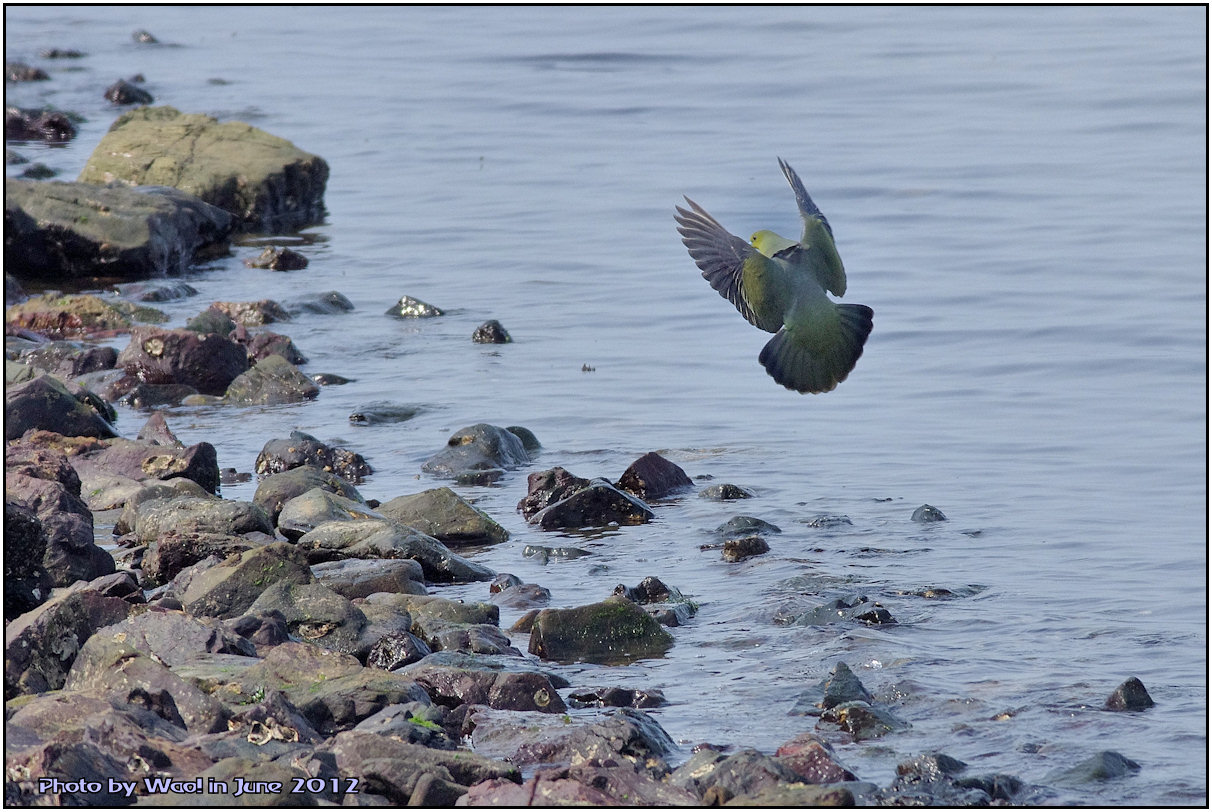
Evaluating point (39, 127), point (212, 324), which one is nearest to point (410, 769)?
point (212, 324)

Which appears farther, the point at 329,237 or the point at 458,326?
the point at 329,237

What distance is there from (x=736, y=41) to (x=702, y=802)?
2758cm

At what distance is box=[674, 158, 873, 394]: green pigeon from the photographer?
709 centimetres

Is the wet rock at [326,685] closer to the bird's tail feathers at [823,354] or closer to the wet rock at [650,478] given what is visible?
the bird's tail feathers at [823,354]

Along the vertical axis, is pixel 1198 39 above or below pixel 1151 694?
above

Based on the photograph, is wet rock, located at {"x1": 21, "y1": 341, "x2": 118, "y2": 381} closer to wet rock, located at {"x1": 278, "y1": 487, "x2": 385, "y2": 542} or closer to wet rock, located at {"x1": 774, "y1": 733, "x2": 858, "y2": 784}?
wet rock, located at {"x1": 278, "y1": 487, "x2": 385, "y2": 542}

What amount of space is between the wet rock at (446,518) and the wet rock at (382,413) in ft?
7.95

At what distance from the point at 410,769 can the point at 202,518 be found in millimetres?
3078

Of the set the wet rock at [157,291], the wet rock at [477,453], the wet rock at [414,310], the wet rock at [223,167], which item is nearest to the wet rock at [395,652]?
the wet rock at [477,453]

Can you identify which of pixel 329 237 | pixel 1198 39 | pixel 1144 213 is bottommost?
pixel 329 237

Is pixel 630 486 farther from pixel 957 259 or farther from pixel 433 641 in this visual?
pixel 957 259

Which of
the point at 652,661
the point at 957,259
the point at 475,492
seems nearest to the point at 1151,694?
the point at 652,661

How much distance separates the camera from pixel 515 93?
2669 cm

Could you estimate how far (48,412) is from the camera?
9812 mm
